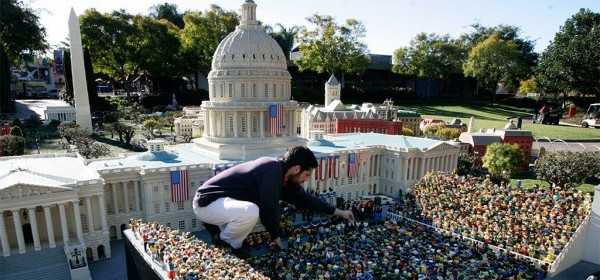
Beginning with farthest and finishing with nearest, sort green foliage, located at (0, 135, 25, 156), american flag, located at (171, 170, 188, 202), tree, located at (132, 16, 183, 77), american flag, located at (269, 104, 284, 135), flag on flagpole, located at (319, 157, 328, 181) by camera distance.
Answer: tree, located at (132, 16, 183, 77) < green foliage, located at (0, 135, 25, 156) < american flag, located at (269, 104, 284, 135) < flag on flagpole, located at (319, 157, 328, 181) < american flag, located at (171, 170, 188, 202)

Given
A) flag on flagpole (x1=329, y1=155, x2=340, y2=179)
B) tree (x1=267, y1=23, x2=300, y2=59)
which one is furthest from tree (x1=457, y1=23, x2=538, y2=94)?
flag on flagpole (x1=329, y1=155, x2=340, y2=179)

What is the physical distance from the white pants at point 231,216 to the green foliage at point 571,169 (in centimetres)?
3949

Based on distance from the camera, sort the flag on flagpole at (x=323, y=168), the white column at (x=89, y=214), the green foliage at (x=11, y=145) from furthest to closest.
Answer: the green foliage at (x=11, y=145), the flag on flagpole at (x=323, y=168), the white column at (x=89, y=214)

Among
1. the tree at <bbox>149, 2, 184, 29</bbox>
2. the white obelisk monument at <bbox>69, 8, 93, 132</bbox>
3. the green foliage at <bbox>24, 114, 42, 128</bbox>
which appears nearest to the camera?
the white obelisk monument at <bbox>69, 8, 93, 132</bbox>

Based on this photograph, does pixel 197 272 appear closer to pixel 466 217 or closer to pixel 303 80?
pixel 466 217

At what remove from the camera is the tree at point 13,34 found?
202 feet

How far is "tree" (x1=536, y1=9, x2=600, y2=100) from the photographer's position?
58.5 metres

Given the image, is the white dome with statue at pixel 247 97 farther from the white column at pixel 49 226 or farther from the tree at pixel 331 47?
the tree at pixel 331 47

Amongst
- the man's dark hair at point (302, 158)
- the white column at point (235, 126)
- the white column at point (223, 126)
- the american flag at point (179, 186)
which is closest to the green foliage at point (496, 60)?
the white column at point (235, 126)

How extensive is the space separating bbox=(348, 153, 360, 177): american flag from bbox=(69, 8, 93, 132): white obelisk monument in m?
39.9

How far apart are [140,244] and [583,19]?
7615 cm

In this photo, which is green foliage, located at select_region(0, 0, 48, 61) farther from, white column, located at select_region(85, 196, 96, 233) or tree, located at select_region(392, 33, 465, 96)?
tree, located at select_region(392, 33, 465, 96)

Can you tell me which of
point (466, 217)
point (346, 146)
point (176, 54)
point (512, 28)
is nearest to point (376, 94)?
point (512, 28)

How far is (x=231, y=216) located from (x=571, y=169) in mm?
40267
